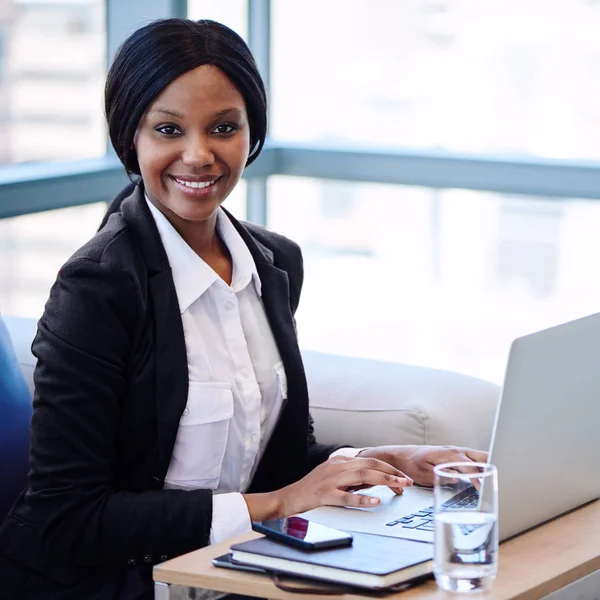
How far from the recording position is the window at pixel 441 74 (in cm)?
363

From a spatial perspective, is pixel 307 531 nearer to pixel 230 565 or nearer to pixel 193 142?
pixel 230 565

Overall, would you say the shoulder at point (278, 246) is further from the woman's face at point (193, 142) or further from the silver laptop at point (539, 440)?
the silver laptop at point (539, 440)

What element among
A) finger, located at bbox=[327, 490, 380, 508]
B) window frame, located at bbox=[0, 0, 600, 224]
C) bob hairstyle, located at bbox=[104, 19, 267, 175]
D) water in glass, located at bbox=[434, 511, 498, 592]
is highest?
bob hairstyle, located at bbox=[104, 19, 267, 175]

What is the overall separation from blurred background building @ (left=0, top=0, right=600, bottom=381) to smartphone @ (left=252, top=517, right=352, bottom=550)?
2092 mm

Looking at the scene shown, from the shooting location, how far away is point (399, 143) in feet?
13.2

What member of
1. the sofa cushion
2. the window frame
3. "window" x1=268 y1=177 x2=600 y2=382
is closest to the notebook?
the sofa cushion

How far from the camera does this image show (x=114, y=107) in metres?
1.87

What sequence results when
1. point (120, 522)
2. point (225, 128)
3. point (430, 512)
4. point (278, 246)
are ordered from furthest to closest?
point (278, 246) → point (225, 128) → point (120, 522) → point (430, 512)

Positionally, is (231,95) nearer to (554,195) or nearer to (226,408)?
(226,408)

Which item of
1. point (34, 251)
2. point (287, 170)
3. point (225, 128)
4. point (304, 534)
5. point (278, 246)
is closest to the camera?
point (304, 534)

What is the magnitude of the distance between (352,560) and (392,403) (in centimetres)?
93

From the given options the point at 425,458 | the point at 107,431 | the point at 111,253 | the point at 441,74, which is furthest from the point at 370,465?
the point at 441,74

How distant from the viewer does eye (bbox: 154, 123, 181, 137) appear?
1837 millimetres

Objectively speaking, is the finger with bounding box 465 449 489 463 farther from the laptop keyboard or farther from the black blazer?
the black blazer
